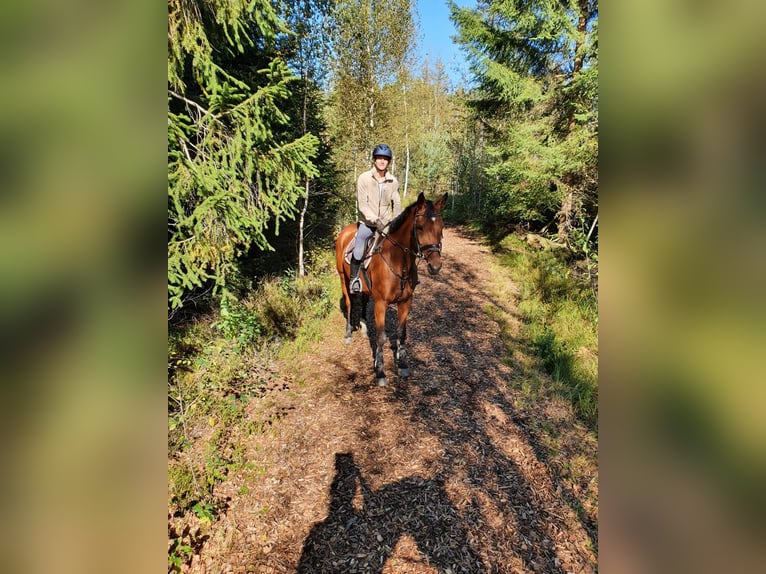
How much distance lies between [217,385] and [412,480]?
2898mm

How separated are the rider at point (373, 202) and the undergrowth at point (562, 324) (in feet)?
11.6

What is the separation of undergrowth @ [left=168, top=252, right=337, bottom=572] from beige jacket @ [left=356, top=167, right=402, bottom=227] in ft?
8.59

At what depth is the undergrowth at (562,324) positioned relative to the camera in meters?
5.37

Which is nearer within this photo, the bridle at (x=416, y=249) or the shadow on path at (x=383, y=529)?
the shadow on path at (x=383, y=529)

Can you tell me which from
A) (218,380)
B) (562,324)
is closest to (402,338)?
(218,380)

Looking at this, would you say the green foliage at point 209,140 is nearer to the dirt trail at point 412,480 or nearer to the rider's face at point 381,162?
the rider's face at point 381,162

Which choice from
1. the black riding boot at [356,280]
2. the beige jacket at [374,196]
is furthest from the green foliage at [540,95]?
the black riding boot at [356,280]
